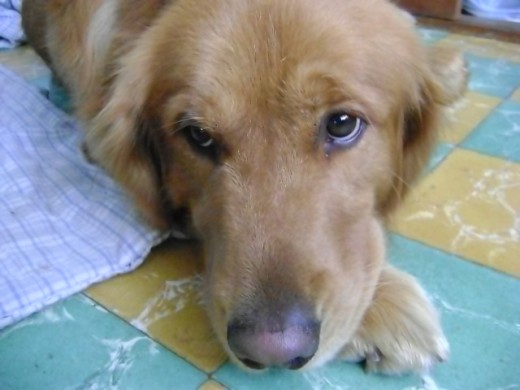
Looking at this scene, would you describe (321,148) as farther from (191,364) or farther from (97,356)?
(97,356)

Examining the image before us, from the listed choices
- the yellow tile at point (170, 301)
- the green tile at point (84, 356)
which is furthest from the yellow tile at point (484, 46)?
the green tile at point (84, 356)

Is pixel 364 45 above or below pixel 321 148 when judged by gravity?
above

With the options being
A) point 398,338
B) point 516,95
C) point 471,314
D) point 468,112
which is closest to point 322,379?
point 398,338

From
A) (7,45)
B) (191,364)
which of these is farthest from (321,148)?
(7,45)

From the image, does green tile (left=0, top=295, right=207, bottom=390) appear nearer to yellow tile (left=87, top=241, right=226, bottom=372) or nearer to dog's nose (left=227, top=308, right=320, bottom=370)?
yellow tile (left=87, top=241, right=226, bottom=372)

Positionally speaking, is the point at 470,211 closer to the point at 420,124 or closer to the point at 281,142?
the point at 420,124

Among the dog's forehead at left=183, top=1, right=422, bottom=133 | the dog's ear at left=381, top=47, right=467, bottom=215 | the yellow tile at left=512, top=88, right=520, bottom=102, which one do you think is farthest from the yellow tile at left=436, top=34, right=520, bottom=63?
the dog's forehead at left=183, top=1, right=422, bottom=133

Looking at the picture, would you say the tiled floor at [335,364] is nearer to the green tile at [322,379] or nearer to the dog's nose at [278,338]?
the green tile at [322,379]
